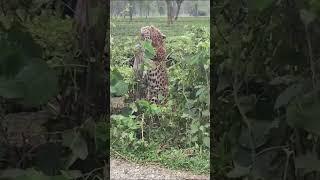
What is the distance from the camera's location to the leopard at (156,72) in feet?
5.50

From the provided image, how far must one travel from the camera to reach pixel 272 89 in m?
1.07

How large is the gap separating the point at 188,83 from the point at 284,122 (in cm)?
63

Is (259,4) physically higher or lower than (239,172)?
higher

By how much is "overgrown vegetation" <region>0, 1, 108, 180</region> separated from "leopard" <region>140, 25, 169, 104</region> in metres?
0.59

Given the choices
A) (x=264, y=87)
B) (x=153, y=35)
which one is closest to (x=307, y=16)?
(x=264, y=87)

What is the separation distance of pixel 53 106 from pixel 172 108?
2.42ft

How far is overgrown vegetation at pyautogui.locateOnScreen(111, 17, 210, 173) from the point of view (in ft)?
5.01

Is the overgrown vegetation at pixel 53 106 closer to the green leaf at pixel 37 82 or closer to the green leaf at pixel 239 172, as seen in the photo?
the green leaf at pixel 37 82

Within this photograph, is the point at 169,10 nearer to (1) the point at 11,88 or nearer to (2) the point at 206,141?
(2) the point at 206,141

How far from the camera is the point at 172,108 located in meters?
1.74

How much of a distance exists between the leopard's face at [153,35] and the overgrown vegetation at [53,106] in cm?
63

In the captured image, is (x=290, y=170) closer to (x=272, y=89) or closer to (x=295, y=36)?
(x=272, y=89)

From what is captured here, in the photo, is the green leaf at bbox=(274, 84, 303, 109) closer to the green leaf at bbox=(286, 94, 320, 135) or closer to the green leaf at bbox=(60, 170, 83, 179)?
the green leaf at bbox=(286, 94, 320, 135)

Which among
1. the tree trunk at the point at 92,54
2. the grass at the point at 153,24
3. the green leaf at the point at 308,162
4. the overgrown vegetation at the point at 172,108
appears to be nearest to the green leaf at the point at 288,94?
the green leaf at the point at 308,162
